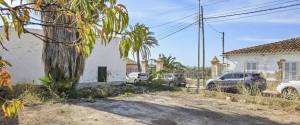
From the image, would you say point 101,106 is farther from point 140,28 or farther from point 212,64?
point 212,64

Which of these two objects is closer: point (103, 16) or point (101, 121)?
point (103, 16)

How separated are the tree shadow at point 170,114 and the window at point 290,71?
16.5 m

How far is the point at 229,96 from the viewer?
20766mm

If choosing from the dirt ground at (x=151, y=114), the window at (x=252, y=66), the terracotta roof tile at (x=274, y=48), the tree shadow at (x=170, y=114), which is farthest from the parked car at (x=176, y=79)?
the tree shadow at (x=170, y=114)

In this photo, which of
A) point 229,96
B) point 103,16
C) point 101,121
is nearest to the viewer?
point 103,16

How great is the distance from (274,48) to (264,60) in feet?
3.91

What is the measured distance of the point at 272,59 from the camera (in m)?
32.9

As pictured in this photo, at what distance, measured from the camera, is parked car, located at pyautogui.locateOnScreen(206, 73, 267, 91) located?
2712 centimetres

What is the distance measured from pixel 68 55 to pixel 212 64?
70.6 feet

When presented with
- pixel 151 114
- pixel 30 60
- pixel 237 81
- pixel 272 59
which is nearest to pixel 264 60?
pixel 272 59

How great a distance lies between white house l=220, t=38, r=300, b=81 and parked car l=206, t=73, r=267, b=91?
Result: 243 cm

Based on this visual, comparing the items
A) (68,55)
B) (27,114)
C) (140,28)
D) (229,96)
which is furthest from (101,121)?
(140,28)

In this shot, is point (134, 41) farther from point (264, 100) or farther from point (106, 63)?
point (106, 63)

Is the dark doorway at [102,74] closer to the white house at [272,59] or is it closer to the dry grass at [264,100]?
the dry grass at [264,100]
